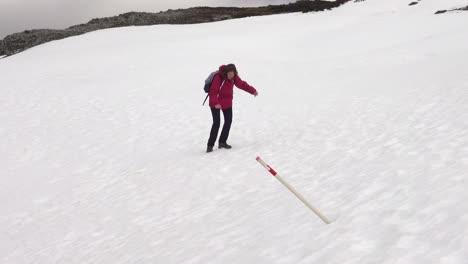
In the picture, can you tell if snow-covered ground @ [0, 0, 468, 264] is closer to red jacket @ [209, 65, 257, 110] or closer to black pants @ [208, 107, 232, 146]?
black pants @ [208, 107, 232, 146]

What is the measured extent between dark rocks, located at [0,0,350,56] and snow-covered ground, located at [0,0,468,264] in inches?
765

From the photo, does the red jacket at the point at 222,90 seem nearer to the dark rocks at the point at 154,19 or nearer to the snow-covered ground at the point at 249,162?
the snow-covered ground at the point at 249,162

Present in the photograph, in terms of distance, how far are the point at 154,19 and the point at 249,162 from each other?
45356 mm

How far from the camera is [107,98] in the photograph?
20234mm

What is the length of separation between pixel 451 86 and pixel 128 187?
400 inches

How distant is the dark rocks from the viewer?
147 ft

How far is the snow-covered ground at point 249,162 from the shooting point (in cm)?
543

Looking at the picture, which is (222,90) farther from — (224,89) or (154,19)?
(154,19)

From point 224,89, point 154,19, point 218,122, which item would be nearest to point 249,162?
point 218,122

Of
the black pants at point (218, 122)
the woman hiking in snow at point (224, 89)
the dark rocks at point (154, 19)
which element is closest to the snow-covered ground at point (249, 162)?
the black pants at point (218, 122)

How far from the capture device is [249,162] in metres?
10.0

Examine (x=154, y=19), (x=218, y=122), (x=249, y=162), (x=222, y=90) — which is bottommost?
(x=249, y=162)

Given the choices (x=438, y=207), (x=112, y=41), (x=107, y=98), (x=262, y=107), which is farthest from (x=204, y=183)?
(x=112, y=41)

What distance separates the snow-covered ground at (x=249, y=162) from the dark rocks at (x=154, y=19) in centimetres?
1943
